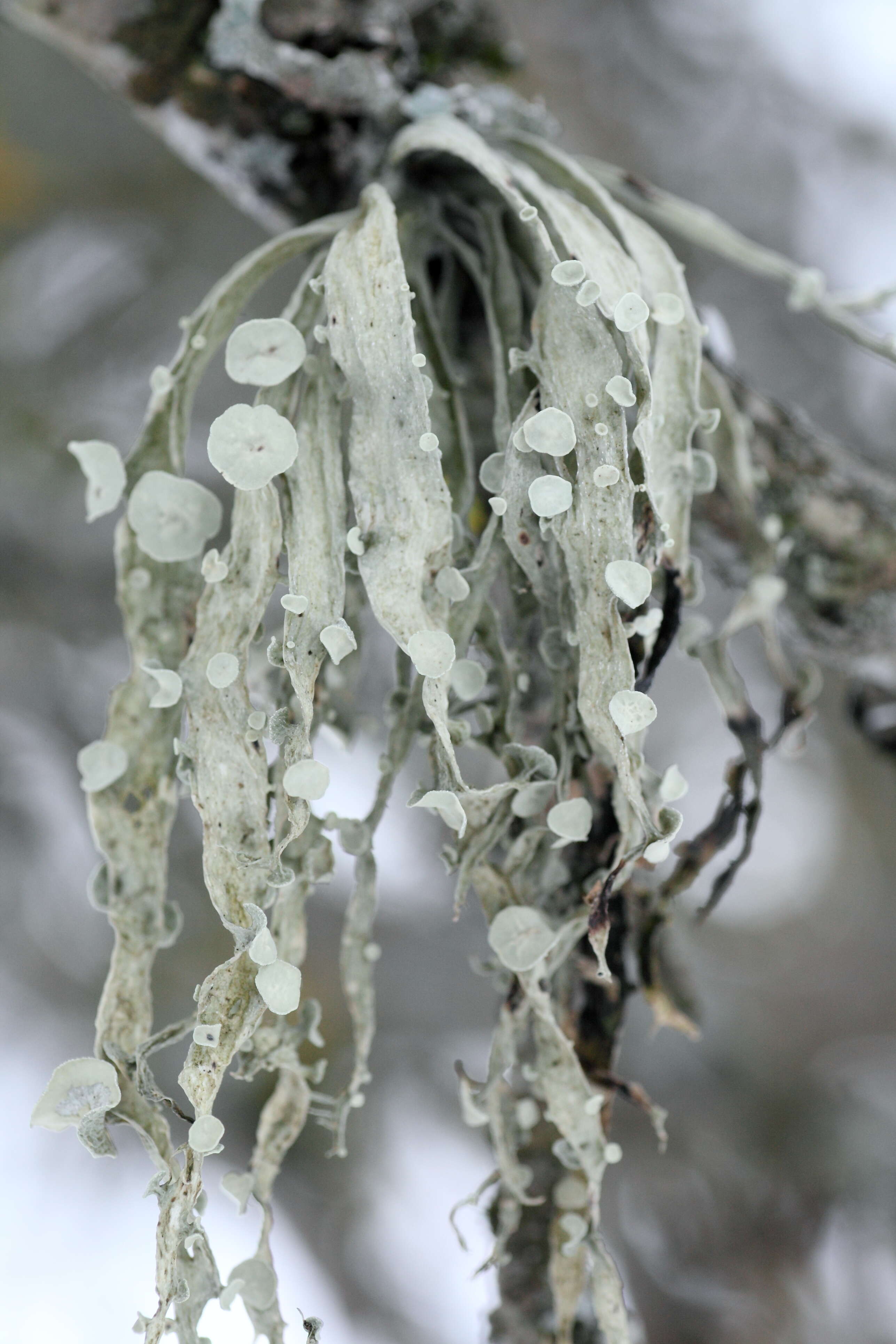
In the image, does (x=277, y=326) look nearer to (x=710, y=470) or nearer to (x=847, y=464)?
(x=710, y=470)

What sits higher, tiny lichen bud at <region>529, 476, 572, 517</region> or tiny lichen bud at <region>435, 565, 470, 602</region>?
tiny lichen bud at <region>529, 476, 572, 517</region>

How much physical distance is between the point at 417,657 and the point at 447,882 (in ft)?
2.75

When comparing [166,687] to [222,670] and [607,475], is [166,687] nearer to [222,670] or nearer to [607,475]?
[222,670]

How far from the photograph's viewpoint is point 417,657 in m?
0.31

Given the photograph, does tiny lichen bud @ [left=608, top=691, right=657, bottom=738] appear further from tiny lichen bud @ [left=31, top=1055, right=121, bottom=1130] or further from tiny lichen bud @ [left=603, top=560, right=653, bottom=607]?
tiny lichen bud @ [left=31, top=1055, right=121, bottom=1130]

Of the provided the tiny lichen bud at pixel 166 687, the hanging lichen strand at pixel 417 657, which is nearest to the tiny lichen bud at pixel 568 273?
the hanging lichen strand at pixel 417 657

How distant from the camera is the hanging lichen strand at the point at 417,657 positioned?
31cm

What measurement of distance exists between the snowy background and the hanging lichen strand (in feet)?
1.71

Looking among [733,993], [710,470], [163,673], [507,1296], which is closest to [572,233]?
[710,470]

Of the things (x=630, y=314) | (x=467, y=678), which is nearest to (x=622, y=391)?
(x=630, y=314)

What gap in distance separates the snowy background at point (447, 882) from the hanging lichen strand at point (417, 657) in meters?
0.52

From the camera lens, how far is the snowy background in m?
0.94

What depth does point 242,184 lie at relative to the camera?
1.89 ft

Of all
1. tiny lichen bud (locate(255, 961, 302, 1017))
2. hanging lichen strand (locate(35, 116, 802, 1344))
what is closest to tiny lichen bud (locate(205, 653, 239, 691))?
hanging lichen strand (locate(35, 116, 802, 1344))
